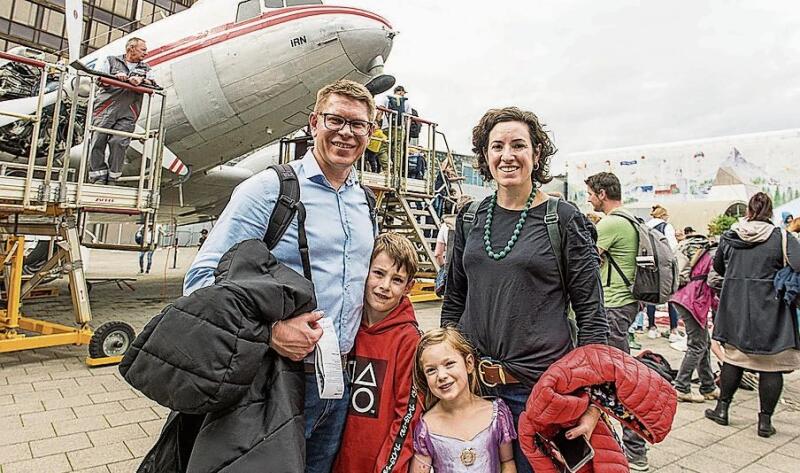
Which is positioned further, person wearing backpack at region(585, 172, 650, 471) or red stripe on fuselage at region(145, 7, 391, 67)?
red stripe on fuselage at region(145, 7, 391, 67)

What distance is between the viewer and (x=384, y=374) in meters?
1.88

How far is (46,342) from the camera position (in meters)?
4.79

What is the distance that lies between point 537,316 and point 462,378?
1.18 ft

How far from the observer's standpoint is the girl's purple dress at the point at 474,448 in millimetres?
1801

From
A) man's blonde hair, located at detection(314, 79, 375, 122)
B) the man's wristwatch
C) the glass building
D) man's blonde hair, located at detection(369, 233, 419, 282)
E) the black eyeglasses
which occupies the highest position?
the glass building

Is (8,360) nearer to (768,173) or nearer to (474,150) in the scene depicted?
(474,150)

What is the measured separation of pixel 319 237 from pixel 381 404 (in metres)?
0.67

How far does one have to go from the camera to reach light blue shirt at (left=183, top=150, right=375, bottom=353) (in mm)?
1638

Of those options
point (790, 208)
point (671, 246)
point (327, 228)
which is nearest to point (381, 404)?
point (327, 228)

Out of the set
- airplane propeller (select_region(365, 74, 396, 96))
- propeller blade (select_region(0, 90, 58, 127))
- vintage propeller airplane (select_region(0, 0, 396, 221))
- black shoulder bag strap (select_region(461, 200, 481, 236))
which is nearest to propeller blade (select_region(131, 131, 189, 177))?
vintage propeller airplane (select_region(0, 0, 396, 221))

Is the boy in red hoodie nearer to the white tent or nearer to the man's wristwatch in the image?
the man's wristwatch

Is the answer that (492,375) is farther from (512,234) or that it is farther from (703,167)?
(703,167)

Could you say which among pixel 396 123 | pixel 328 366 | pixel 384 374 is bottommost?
pixel 384 374

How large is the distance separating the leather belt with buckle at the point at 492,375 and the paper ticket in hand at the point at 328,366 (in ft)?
1.89
